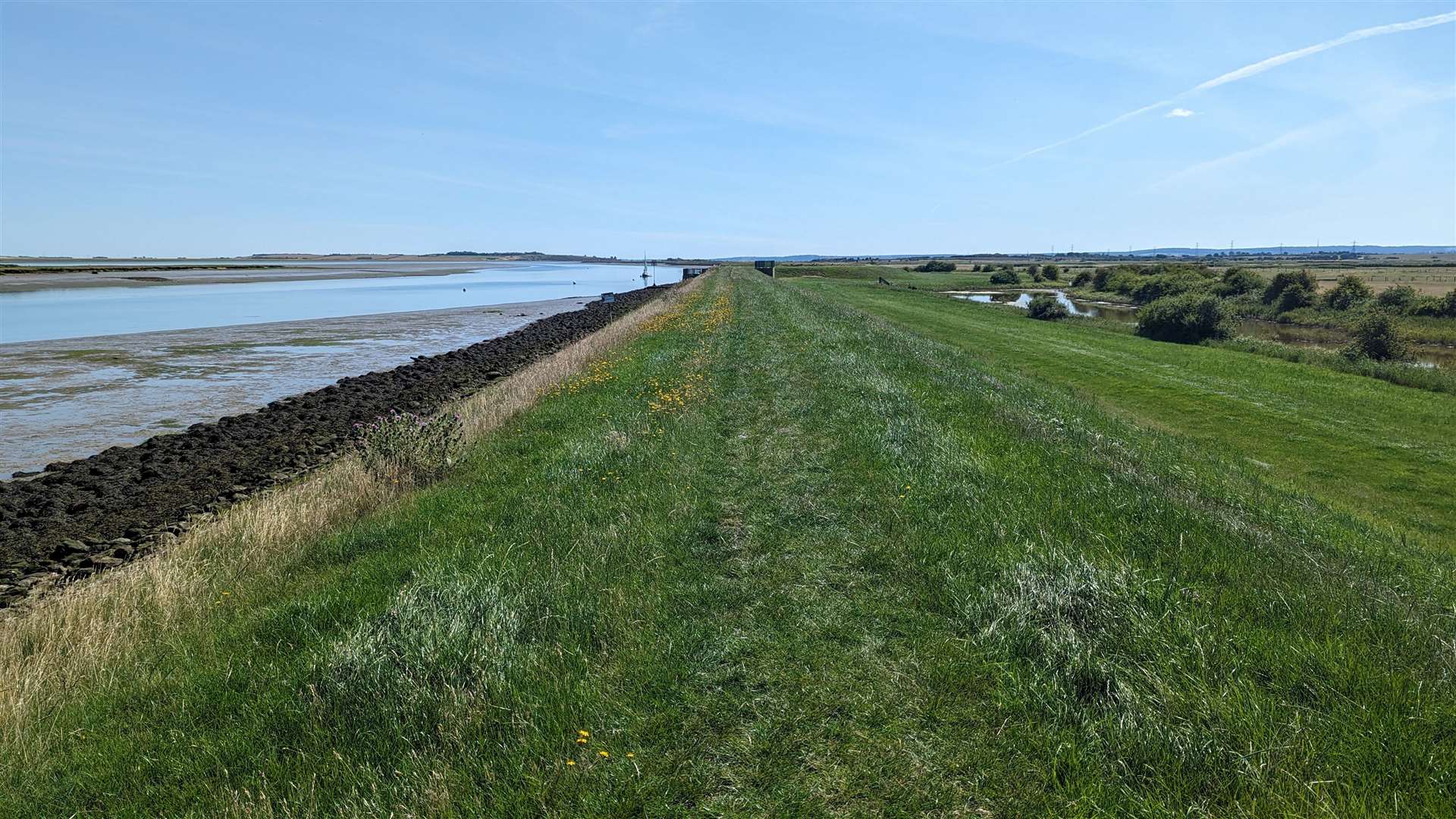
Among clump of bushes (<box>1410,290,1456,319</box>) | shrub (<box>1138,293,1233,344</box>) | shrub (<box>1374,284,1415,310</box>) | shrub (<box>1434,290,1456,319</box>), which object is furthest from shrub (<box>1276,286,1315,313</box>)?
shrub (<box>1138,293,1233,344</box>)

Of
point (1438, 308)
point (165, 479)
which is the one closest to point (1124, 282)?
point (1438, 308)

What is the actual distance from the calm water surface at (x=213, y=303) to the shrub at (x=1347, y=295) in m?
73.9

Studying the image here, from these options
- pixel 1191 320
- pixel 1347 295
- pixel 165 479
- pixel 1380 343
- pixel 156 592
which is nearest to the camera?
pixel 156 592

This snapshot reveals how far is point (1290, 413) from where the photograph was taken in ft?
52.1

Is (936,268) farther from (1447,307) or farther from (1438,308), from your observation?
(1447,307)

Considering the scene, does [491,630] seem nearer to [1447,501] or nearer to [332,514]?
[332,514]

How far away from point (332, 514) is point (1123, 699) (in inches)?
359

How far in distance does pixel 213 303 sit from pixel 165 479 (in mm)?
57522

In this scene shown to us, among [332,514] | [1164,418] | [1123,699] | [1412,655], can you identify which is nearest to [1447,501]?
[1164,418]

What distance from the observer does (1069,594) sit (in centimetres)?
507

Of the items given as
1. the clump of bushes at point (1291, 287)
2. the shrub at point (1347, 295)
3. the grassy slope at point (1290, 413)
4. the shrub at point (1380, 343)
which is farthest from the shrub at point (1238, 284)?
the grassy slope at point (1290, 413)

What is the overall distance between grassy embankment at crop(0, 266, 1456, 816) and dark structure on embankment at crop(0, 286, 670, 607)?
179 inches

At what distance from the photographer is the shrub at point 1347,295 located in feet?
159

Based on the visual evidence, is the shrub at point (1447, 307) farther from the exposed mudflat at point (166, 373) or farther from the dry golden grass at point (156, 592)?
the exposed mudflat at point (166, 373)
